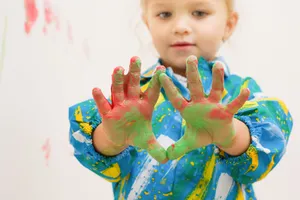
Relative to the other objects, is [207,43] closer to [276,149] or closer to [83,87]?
[276,149]

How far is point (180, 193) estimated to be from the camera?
0.62 meters

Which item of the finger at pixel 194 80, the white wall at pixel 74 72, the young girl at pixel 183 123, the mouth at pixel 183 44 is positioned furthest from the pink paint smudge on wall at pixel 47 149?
the finger at pixel 194 80

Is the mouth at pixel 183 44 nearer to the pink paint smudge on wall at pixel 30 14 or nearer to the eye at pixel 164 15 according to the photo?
the eye at pixel 164 15

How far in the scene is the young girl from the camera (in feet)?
1.61

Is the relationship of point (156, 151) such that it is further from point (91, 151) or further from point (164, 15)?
point (164, 15)

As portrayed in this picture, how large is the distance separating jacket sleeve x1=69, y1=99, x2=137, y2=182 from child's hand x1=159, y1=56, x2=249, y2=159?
5.1 inches

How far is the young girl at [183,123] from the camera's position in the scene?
0.49m

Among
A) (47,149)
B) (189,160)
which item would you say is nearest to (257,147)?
(189,160)

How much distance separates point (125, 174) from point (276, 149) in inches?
7.9

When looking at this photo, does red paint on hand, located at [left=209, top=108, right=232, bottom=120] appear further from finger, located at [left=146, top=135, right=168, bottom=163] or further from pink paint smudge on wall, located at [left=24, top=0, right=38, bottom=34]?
pink paint smudge on wall, located at [left=24, top=0, right=38, bottom=34]

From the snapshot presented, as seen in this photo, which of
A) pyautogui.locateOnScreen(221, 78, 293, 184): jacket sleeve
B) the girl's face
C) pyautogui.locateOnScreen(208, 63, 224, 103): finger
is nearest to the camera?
pyautogui.locateOnScreen(208, 63, 224, 103): finger

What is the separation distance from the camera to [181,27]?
2.18 ft

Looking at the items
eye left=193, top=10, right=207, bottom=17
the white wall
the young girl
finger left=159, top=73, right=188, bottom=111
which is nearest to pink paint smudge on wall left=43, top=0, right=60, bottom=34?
the white wall

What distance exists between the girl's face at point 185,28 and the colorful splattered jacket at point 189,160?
0.04 m
